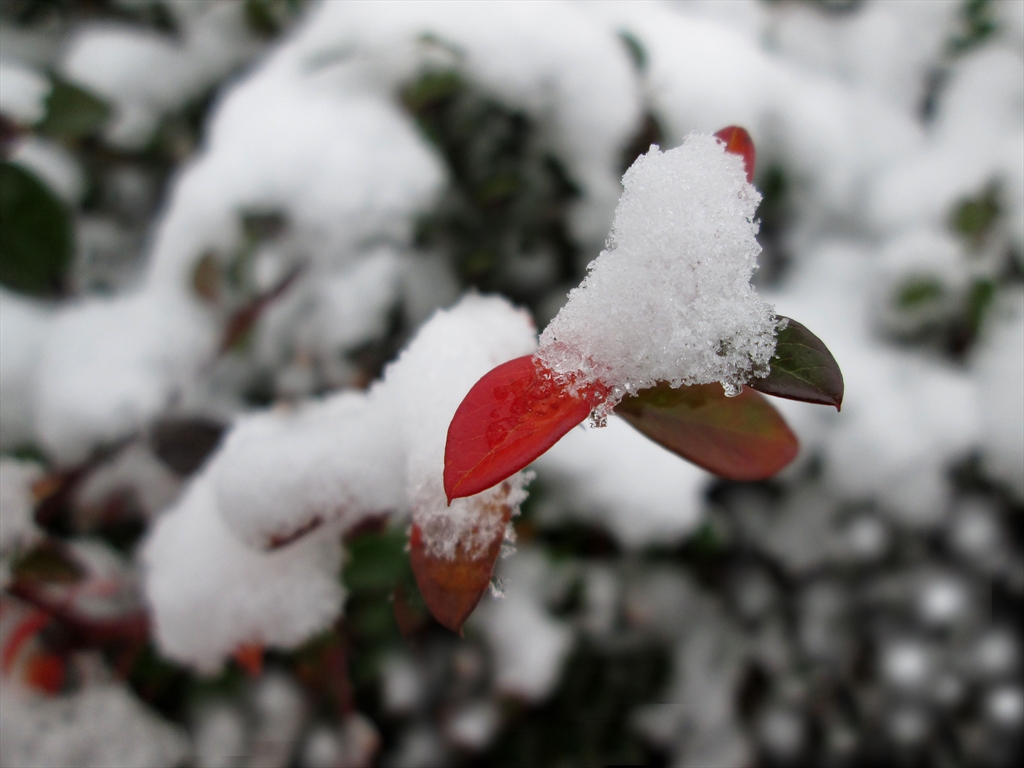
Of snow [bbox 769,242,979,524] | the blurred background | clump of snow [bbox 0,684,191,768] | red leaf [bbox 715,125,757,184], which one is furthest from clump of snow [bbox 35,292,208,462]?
snow [bbox 769,242,979,524]

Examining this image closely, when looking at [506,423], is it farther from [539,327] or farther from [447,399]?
[539,327]

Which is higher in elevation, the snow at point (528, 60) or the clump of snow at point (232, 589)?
the snow at point (528, 60)

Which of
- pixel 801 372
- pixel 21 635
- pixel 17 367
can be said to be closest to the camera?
pixel 801 372

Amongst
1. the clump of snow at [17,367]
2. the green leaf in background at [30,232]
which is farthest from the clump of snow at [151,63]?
the clump of snow at [17,367]

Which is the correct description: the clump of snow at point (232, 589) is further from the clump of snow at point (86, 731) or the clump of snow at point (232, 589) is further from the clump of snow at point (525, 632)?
the clump of snow at point (525, 632)

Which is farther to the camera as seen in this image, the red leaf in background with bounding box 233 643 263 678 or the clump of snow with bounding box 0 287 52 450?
the clump of snow with bounding box 0 287 52 450

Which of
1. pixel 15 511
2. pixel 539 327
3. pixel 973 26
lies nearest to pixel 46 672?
pixel 15 511

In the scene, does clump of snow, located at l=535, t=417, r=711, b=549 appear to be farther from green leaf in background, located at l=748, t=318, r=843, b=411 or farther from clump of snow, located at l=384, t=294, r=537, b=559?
green leaf in background, located at l=748, t=318, r=843, b=411
